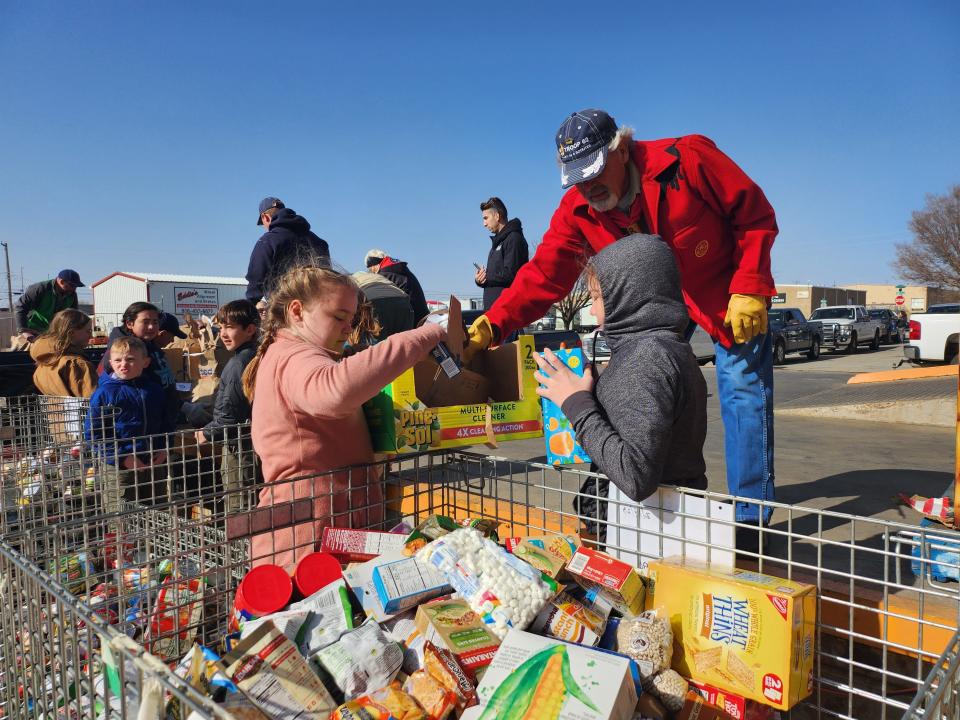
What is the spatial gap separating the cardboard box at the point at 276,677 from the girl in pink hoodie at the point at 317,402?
58 cm

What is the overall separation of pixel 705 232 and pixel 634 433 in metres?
1.63

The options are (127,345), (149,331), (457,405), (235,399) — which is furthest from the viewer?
(149,331)

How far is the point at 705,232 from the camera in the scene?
3.14 metres

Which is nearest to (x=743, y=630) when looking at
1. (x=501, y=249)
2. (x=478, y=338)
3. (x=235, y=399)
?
(x=478, y=338)

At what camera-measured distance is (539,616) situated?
169 cm

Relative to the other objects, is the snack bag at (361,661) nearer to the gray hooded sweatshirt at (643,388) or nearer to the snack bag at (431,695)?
the snack bag at (431,695)

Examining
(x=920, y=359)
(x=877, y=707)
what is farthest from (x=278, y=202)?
(x=920, y=359)

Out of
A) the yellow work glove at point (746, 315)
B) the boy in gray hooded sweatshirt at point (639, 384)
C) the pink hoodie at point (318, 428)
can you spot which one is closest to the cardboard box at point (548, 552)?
the boy in gray hooded sweatshirt at point (639, 384)

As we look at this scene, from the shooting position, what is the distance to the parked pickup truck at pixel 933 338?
601 inches

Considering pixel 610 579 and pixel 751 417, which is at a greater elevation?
pixel 751 417

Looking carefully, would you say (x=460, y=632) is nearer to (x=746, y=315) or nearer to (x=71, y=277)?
(x=746, y=315)

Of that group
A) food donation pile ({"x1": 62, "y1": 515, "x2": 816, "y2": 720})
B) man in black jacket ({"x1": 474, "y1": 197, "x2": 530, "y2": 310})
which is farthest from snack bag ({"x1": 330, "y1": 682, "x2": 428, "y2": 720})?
man in black jacket ({"x1": 474, "y1": 197, "x2": 530, "y2": 310})

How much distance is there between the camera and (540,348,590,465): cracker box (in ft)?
8.30

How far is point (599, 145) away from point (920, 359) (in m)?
16.9
